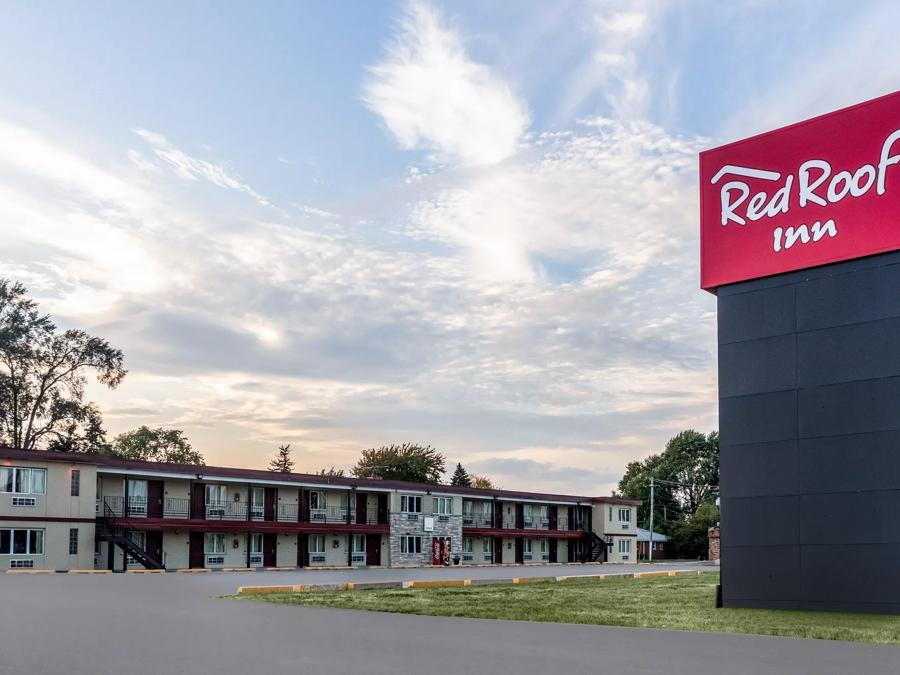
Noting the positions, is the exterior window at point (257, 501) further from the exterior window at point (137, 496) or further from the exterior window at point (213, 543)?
the exterior window at point (137, 496)

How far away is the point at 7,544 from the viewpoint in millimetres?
42969

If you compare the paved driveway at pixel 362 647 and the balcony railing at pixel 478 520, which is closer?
the paved driveway at pixel 362 647

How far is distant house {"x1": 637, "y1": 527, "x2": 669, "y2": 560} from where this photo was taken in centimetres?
9705

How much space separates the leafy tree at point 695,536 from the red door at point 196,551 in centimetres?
5952

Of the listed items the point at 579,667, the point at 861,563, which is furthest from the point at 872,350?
the point at 579,667

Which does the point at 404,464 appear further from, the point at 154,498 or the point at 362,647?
the point at 362,647

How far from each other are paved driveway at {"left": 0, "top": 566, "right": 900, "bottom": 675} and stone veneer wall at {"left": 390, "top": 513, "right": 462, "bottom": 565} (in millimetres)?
43553

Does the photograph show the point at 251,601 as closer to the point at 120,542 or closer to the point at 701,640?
the point at 701,640

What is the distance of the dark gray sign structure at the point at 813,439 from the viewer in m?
21.1

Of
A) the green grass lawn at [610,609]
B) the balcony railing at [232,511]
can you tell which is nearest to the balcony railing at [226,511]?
the balcony railing at [232,511]

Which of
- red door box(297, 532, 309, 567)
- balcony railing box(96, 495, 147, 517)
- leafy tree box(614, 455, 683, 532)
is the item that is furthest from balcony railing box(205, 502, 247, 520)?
leafy tree box(614, 455, 683, 532)

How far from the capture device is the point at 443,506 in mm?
66188

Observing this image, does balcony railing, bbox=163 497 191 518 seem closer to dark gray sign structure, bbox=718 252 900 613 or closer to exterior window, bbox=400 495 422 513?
exterior window, bbox=400 495 422 513

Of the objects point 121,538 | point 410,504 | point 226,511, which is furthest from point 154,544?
point 410,504
